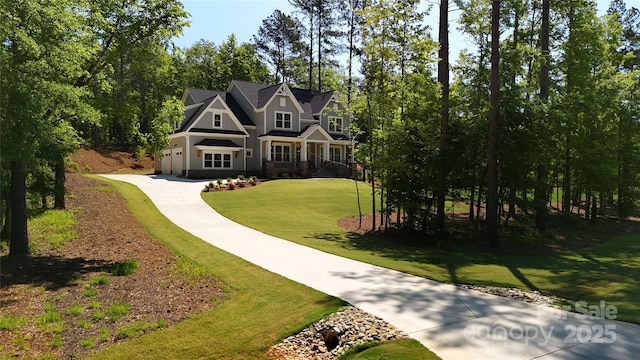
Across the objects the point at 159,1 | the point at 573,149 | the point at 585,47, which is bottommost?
the point at 573,149

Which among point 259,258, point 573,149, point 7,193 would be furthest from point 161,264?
point 573,149

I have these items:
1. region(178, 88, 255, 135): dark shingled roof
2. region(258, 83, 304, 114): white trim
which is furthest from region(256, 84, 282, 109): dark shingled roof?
region(178, 88, 255, 135): dark shingled roof

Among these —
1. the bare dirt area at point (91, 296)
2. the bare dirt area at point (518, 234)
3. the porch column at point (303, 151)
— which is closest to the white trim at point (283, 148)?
the porch column at point (303, 151)

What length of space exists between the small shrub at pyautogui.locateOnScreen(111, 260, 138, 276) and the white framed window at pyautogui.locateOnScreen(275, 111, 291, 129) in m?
26.7

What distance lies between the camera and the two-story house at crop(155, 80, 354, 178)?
107ft

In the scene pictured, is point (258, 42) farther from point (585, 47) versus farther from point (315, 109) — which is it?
point (585, 47)

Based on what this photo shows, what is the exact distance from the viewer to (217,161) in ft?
108

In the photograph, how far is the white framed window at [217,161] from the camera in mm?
32531

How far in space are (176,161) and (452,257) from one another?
87.3 ft

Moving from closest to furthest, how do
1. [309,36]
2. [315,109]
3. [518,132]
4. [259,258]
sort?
[259,258] → [518,132] → [315,109] → [309,36]

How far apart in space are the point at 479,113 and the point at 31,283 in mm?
13154

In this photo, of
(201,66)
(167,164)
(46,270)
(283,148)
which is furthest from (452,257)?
(201,66)

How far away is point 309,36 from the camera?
45.8 meters

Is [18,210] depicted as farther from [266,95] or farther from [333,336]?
[266,95]
